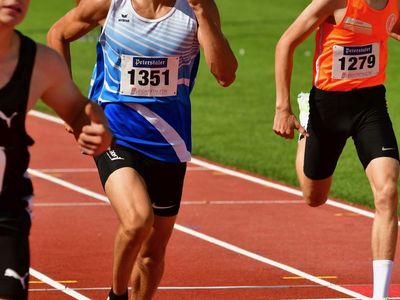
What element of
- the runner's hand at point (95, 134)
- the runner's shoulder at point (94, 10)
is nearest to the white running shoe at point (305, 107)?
the runner's shoulder at point (94, 10)

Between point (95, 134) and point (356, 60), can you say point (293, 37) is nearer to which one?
point (356, 60)

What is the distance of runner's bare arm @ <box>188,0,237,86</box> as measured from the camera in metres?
8.41

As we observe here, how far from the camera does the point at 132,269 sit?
8.65m

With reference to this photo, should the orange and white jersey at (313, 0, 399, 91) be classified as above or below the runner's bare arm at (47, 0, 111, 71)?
below

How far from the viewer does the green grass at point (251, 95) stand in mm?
16812

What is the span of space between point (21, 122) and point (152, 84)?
225 centimetres

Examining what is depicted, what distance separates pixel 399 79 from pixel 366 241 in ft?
44.3

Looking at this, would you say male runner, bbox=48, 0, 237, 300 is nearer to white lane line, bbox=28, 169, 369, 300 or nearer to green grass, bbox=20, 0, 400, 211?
white lane line, bbox=28, 169, 369, 300

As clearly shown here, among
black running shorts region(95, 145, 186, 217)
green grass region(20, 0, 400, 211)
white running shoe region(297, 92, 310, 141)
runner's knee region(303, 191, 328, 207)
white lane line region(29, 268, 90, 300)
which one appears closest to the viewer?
black running shorts region(95, 145, 186, 217)

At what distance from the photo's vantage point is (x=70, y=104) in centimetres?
659

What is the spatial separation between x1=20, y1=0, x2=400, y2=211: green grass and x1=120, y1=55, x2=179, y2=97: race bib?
19.9 ft

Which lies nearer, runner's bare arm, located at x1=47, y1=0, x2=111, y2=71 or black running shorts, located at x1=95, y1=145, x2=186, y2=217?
black running shorts, located at x1=95, y1=145, x2=186, y2=217

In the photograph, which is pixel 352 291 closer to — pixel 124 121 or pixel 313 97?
pixel 313 97

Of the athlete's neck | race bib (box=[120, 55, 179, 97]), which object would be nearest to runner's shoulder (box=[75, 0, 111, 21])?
the athlete's neck
